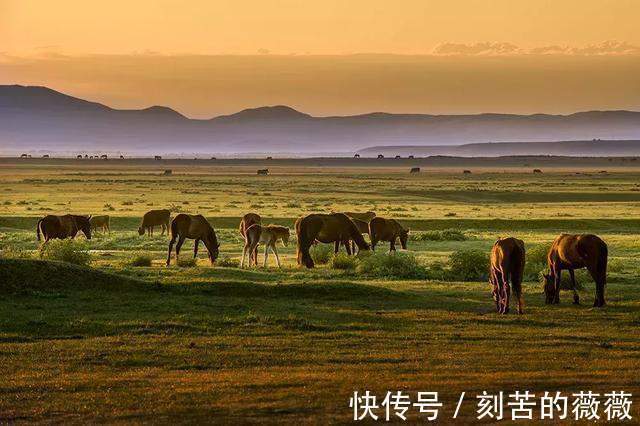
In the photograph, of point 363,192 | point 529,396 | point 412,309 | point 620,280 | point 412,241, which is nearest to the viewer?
point 529,396

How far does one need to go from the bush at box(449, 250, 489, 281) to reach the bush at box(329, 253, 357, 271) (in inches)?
129

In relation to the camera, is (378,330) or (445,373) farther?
(378,330)

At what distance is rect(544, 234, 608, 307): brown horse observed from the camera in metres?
24.3

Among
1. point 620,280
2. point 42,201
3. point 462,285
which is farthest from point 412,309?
point 42,201

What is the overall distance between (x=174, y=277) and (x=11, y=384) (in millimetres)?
12941

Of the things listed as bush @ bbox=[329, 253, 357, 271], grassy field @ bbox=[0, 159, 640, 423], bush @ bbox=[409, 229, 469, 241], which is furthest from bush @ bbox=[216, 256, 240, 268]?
bush @ bbox=[409, 229, 469, 241]

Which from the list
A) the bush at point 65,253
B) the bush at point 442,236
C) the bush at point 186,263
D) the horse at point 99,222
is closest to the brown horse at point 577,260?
the bush at point 186,263

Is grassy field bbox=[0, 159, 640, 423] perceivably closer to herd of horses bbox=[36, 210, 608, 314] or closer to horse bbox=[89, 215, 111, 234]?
herd of horses bbox=[36, 210, 608, 314]

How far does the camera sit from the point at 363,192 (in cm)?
10131

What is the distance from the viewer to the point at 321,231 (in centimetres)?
3431

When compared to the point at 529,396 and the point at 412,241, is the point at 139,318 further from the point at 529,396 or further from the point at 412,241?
the point at 412,241

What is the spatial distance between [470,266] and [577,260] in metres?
7.15

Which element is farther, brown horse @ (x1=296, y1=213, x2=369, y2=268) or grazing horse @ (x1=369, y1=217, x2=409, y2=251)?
grazing horse @ (x1=369, y1=217, x2=409, y2=251)

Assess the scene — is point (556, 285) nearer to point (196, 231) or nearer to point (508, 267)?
point (508, 267)
